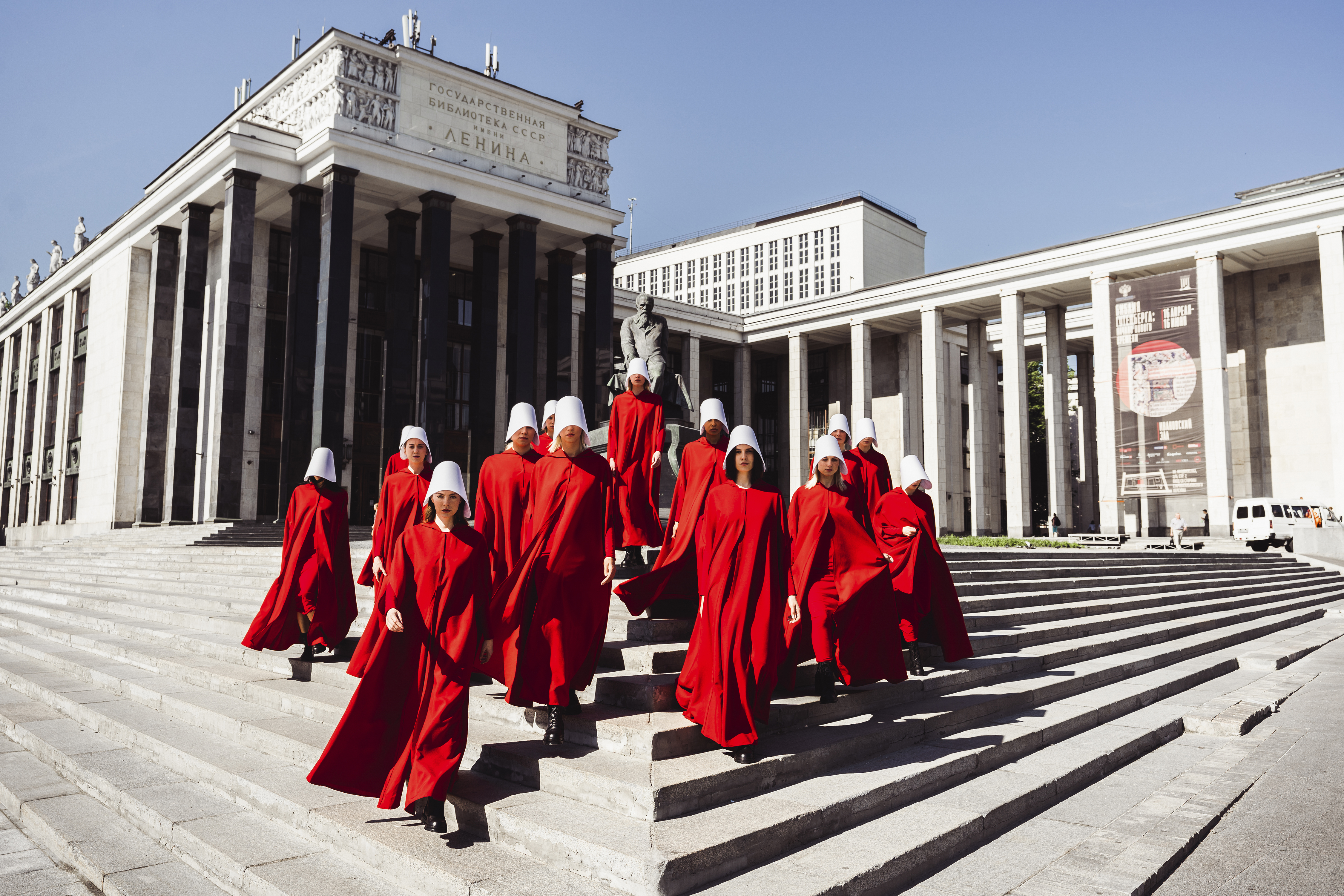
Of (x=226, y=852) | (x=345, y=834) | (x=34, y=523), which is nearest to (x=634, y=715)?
(x=345, y=834)

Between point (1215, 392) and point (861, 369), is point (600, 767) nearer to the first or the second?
point (1215, 392)

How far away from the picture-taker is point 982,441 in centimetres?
4069

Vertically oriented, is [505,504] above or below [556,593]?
→ above

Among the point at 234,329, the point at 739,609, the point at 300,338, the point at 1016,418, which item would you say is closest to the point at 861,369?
the point at 1016,418

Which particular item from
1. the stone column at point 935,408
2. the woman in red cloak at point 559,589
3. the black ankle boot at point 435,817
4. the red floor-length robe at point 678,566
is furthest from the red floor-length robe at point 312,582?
the stone column at point 935,408

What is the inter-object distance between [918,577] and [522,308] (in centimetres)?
2479

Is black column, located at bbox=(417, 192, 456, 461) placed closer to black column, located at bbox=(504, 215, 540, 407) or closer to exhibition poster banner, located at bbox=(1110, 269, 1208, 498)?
black column, located at bbox=(504, 215, 540, 407)

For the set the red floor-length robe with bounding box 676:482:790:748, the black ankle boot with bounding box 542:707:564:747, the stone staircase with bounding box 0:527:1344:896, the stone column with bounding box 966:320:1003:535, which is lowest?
the stone staircase with bounding box 0:527:1344:896

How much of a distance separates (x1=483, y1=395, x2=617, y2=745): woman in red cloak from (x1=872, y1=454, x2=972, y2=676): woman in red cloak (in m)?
3.17

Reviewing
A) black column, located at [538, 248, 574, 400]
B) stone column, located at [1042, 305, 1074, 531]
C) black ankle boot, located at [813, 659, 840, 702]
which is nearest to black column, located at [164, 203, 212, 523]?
black column, located at [538, 248, 574, 400]

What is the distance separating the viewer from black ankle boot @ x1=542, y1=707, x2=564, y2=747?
5.23 m

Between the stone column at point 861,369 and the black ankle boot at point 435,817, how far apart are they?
39.4 m

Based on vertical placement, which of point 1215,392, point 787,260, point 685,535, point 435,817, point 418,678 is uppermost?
point 787,260

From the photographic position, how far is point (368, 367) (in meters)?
32.2
